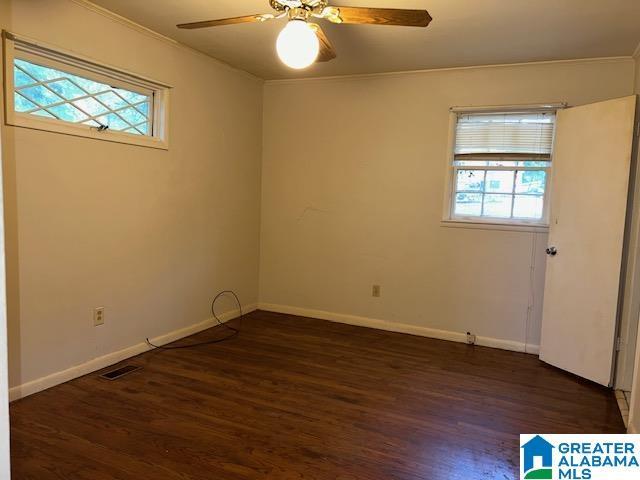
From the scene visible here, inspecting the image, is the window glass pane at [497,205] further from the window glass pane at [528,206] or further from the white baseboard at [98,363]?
the white baseboard at [98,363]

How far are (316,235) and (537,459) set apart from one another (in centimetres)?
291

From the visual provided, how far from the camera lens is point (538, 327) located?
152 inches

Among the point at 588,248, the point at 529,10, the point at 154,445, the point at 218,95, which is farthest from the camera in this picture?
the point at 218,95

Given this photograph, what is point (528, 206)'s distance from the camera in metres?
3.89

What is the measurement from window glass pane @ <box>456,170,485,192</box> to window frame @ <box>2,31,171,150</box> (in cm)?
251

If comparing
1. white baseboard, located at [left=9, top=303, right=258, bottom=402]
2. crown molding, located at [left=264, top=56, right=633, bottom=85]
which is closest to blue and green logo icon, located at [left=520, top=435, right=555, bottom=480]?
white baseboard, located at [left=9, top=303, right=258, bottom=402]

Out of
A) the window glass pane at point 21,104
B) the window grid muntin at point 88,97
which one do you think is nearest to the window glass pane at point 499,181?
the window grid muntin at point 88,97

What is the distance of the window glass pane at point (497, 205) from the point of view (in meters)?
3.96

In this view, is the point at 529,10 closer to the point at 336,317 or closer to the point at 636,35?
the point at 636,35

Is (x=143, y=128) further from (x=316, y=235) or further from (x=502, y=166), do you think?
(x=502, y=166)

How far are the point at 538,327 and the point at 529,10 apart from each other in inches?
96.1

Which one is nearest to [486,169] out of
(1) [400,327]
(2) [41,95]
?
(1) [400,327]

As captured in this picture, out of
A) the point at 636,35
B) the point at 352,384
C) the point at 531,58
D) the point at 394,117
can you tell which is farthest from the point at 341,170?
the point at 636,35

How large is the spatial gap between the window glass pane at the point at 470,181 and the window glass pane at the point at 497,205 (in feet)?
0.38
